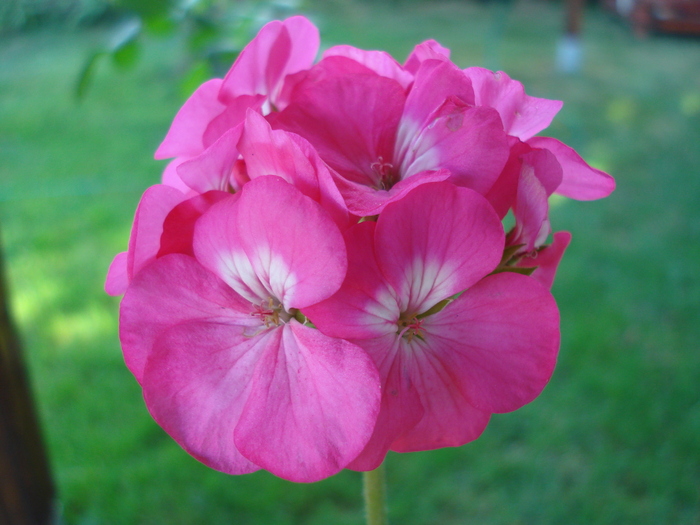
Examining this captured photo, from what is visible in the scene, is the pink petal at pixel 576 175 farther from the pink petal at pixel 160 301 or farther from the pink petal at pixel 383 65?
the pink petal at pixel 160 301

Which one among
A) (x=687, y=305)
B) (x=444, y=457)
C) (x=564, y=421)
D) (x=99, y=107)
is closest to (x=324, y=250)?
(x=444, y=457)

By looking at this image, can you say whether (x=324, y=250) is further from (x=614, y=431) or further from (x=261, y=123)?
(x=614, y=431)

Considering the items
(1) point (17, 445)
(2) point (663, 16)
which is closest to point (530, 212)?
(1) point (17, 445)

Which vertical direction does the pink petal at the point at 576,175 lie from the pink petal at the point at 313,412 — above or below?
above

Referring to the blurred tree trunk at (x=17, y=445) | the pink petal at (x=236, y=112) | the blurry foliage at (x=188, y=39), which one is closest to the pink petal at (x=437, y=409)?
the pink petal at (x=236, y=112)

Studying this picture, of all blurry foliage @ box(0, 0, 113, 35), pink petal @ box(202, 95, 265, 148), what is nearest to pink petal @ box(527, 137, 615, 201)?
pink petal @ box(202, 95, 265, 148)

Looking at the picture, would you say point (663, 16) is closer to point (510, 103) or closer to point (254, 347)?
point (510, 103)
